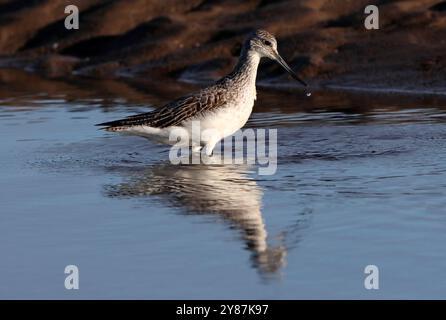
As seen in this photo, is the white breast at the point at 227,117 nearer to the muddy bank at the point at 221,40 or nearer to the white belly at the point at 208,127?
the white belly at the point at 208,127

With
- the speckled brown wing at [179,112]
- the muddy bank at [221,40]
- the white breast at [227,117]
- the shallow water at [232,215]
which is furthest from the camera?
the muddy bank at [221,40]

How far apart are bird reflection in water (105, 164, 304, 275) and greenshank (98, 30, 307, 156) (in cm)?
43

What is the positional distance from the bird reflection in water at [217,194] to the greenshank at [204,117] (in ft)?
1.42

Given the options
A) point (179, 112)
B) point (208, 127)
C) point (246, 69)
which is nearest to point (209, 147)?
point (208, 127)

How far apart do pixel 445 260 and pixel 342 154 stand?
461 cm

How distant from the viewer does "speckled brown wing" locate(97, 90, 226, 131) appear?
1251 cm

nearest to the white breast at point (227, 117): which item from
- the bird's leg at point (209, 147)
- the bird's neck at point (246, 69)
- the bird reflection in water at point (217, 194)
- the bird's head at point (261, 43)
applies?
the bird's leg at point (209, 147)

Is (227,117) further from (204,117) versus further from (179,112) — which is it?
(179,112)

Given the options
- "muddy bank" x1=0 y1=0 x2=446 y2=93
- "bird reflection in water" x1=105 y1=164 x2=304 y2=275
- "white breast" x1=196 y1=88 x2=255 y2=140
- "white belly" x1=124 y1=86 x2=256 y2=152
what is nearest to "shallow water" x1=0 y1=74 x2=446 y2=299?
"bird reflection in water" x1=105 y1=164 x2=304 y2=275

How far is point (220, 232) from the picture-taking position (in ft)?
29.8

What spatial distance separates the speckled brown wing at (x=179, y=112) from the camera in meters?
12.5

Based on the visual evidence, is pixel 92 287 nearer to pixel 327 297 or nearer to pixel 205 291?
pixel 205 291

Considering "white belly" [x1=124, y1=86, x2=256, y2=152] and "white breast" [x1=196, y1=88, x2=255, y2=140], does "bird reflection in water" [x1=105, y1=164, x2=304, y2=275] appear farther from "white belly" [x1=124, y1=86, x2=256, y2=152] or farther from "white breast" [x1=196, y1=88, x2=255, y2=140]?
"white breast" [x1=196, y1=88, x2=255, y2=140]

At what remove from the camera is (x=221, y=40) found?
22.0 metres
